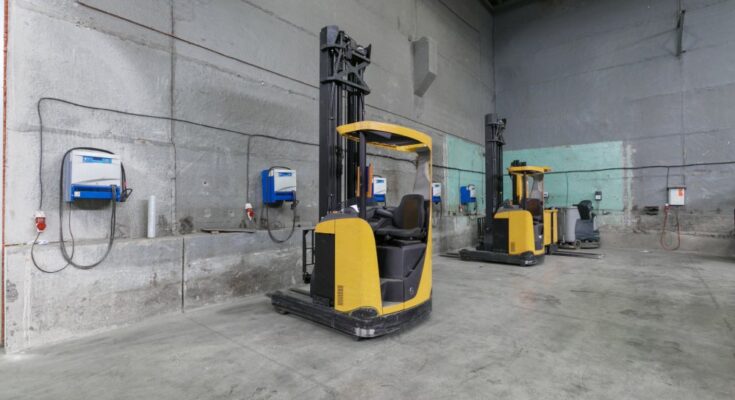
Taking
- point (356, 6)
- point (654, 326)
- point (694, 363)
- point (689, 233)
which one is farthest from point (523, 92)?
point (694, 363)

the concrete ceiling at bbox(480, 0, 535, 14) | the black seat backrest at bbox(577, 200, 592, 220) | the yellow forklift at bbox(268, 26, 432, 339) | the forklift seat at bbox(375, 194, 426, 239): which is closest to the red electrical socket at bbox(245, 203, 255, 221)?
the yellow forklift at bbox(268, 26, 432, 339)

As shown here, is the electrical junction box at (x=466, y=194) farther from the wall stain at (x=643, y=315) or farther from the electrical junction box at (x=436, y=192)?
the wall stain at (x=643, y=315)

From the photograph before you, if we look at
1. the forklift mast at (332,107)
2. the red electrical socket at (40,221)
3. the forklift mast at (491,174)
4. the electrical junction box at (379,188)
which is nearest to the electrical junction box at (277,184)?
the forklift mast at (332,107)

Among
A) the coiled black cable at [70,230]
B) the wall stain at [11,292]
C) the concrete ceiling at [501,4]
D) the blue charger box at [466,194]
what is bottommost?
the wall stain at [11,292]

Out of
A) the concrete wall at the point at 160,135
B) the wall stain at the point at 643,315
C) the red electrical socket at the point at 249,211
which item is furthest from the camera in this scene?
the red electrical socket at the point at 249,211

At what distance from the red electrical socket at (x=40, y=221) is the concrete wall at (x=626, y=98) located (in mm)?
12201

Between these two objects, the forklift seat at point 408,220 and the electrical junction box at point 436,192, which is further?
the electrical junction box at point 436,192

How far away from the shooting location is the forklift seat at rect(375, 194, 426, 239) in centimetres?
369

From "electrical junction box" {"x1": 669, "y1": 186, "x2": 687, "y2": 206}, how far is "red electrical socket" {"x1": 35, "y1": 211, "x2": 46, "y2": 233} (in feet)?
41.9

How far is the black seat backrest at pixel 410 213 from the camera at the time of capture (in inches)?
147

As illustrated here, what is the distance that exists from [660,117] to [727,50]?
2027 millimetres

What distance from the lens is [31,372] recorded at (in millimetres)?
2756

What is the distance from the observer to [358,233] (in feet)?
10.9

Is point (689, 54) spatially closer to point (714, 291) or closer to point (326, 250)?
point (714, 291)
